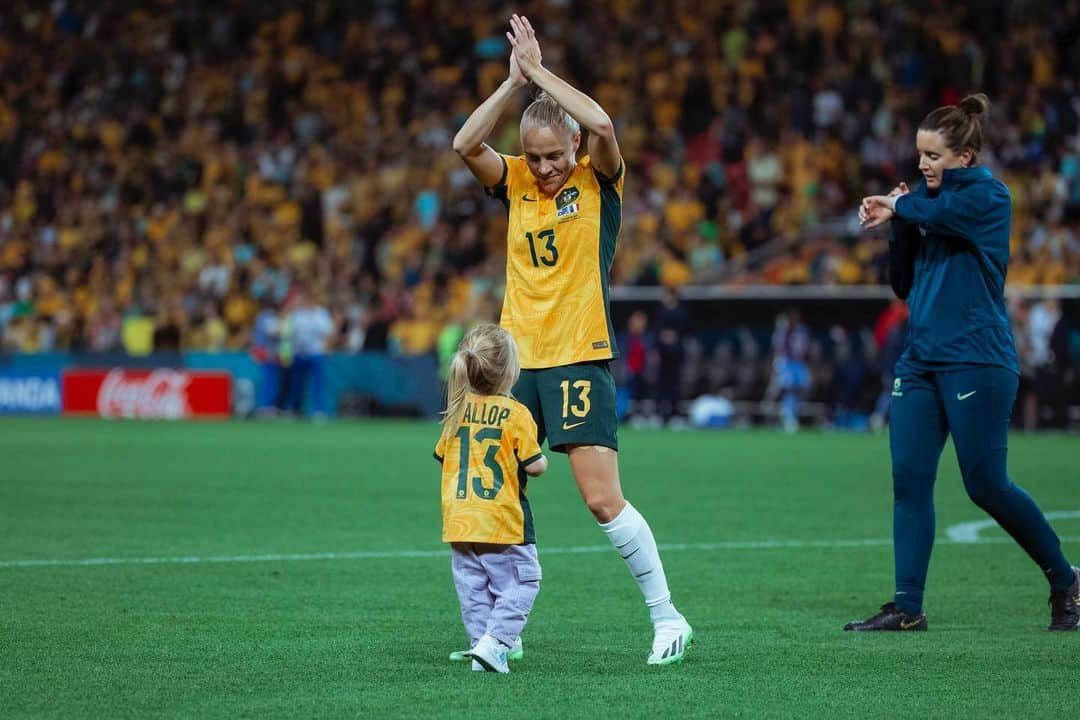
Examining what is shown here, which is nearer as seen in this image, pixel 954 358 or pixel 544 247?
pixel 544 247

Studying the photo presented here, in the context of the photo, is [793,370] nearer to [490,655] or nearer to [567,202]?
[567,202]

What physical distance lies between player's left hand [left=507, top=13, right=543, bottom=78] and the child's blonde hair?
971 millimetres

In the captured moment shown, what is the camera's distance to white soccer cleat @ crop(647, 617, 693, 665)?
633cm

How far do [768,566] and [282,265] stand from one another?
79.3 feet

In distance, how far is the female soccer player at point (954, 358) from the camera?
7277 millimetres

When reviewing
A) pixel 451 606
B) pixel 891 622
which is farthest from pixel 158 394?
pixel 891 622

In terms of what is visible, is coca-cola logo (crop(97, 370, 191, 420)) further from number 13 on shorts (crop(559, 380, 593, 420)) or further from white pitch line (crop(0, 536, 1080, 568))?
number 13 on shorts (crop(559, 380, 593, 420))

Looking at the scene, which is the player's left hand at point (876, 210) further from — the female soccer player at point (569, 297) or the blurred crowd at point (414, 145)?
the blurred crowd at point (414, 145)

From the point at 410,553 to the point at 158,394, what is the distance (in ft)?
65.3

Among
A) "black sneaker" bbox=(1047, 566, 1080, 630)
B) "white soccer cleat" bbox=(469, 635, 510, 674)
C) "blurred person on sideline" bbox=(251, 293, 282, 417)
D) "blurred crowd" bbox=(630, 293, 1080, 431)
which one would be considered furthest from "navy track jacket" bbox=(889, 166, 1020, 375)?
→ "blurred person on sideline" bbox=(251, 293, 282, 417)

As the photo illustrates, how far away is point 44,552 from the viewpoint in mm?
9688

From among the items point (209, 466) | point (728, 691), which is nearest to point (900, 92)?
point (209, 466)

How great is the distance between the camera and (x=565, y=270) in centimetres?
658

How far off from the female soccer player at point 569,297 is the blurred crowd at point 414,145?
19.8 metres
